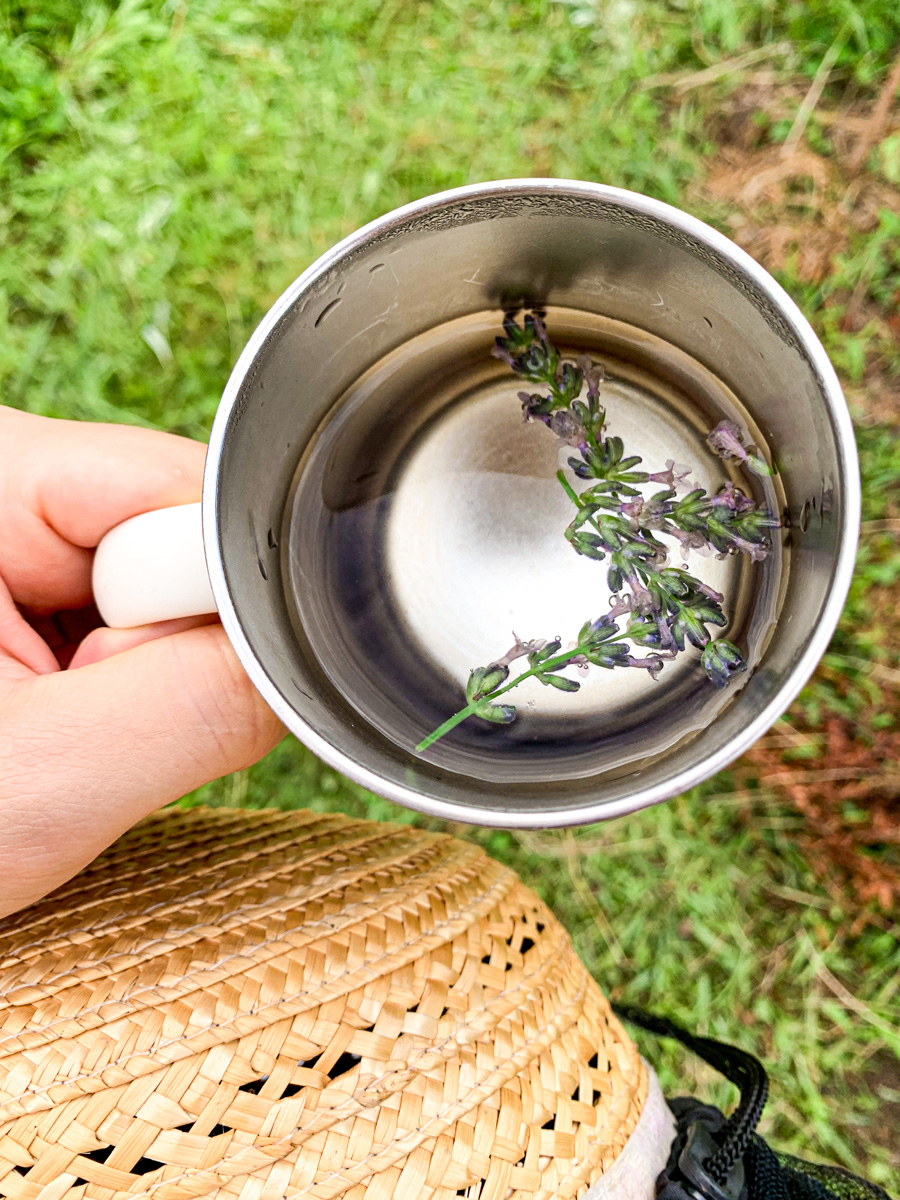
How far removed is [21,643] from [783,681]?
95 centimetres

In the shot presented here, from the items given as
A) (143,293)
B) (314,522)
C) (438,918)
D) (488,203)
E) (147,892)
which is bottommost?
(438,918)

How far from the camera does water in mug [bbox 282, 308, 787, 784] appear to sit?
98 cm

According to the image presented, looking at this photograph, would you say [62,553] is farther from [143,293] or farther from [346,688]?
[143,293]

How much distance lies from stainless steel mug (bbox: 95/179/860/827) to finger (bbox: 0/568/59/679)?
29 centimetres

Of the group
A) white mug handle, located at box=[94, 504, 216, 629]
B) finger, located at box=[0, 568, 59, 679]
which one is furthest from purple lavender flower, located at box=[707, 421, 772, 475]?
finger, located at box=[0, 568, 59, 679]

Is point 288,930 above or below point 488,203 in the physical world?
below

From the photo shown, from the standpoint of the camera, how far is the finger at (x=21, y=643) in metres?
1.19

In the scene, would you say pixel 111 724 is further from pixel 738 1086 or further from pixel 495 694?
pixel 738 1086

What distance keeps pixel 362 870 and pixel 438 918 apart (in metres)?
0.11

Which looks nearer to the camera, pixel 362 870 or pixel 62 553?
pixel 362 870

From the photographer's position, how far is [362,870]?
43.0 inches

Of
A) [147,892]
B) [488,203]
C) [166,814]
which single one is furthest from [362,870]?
[488,203]

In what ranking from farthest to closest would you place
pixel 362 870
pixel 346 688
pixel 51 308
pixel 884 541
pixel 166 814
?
pixel 51 308 < pixel 884 541 < pixel 166 814 < pixel 362 870 < pixel 346 688

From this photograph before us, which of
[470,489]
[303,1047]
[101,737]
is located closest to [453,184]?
[470,489]
